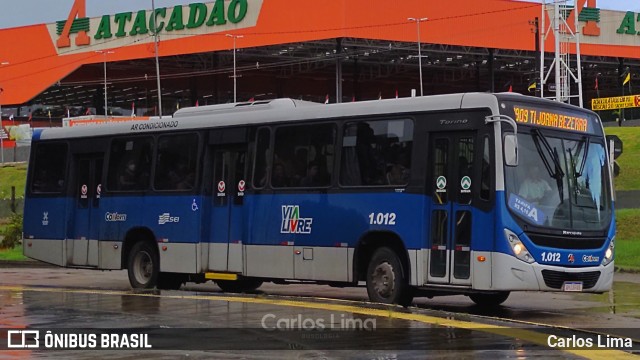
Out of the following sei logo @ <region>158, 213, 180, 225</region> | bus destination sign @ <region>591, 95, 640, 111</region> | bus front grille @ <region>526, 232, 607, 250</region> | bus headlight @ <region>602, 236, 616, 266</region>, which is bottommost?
bus headlight @ <region>602, 236, 616, 266</region>

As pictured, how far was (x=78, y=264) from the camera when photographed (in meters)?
22.6

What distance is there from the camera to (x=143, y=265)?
70.8ft

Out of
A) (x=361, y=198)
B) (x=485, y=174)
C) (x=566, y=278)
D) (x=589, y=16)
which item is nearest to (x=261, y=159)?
(x=361, y=198)

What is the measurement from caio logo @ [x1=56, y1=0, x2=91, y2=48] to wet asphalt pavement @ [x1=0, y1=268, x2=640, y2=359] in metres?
67.8

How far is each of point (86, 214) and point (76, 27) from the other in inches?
2646

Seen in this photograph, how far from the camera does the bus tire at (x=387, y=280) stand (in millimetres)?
16562

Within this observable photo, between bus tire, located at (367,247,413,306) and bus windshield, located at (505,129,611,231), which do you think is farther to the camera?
bus tire, located at (367,247,413,306)

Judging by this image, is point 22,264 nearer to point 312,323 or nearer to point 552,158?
point 552,158

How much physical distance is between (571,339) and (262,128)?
8.64m

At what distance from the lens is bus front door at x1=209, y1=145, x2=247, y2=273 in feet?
64.0

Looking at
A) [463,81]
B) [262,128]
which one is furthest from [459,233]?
[463,81]

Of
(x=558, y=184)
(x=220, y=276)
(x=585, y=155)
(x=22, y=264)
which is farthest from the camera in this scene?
(x=22, y=264)

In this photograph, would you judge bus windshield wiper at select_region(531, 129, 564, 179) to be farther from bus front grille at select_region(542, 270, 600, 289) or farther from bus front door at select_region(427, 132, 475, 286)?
bus front grille at select_region(542, 270, 600, 289)

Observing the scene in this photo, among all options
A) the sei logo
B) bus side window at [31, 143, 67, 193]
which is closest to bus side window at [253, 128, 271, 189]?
the sei logo
